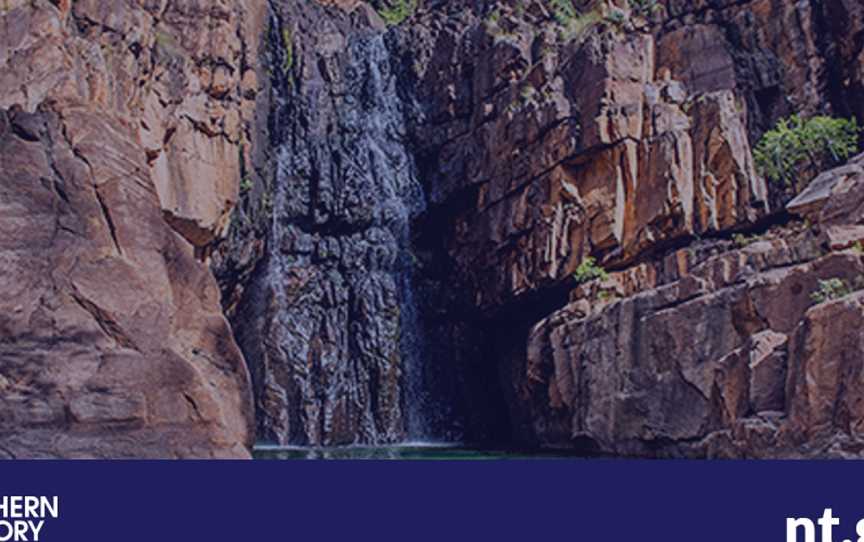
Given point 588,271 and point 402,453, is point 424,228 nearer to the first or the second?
point 588,271

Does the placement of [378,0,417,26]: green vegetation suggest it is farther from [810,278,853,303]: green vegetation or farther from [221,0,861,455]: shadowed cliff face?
[810,278,853,303]: green vegetation

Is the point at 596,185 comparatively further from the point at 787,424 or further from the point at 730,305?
the point at 787,424

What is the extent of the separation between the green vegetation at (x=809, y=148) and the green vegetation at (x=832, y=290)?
9191 millimetres

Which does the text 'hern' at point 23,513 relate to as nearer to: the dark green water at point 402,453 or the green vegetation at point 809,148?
the dark green water at point 402,453

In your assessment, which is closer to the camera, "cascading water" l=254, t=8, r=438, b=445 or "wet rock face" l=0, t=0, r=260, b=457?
"wet rock face" l=0, t=0, r=260, b=457

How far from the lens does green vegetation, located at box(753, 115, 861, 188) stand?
32219 mm

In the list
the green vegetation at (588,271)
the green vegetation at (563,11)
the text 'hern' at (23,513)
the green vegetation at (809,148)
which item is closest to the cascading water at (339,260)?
the green vegetation at (563,11)

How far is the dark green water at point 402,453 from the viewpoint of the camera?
32.1 metres

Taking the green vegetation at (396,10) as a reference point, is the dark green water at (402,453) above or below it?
below

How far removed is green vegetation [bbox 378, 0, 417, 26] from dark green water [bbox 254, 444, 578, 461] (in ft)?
77.0

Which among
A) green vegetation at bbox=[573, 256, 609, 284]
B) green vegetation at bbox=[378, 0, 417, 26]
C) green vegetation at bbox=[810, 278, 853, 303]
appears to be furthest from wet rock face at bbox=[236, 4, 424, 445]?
green vegetation at bbox=[810, 278, 853, 303]

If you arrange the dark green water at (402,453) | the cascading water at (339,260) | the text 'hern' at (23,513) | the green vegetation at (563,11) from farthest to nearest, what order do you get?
1. the green vegetation at (563,11)
2. the cascading water at (339,260)
3. the dark green water at (402,453)
4. the text 'hern' at (23,513)

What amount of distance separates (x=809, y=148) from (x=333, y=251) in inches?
734

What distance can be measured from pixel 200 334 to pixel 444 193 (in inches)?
802
